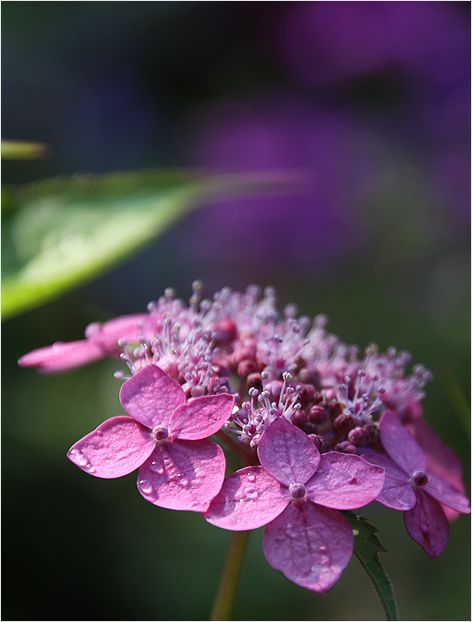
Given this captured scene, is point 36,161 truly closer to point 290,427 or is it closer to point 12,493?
point 12,493

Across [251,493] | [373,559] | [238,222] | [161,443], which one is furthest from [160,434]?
[238,222]

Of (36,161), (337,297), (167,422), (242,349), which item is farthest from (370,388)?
(36,161)

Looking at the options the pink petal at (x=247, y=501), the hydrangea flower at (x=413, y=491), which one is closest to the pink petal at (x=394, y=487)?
the hydrangea flower at (x=413, y=491)

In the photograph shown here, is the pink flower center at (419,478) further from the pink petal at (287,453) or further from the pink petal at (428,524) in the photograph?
the pink petal at (287,453)

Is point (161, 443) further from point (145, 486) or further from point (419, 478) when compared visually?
point (419, 478)

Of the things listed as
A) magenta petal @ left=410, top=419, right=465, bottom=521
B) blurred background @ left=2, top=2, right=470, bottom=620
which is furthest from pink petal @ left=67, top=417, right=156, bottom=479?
blurred background @ left=2, top=2, right=470, bottom=620

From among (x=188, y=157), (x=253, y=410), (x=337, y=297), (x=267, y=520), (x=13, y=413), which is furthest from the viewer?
(x=188, y=157)
